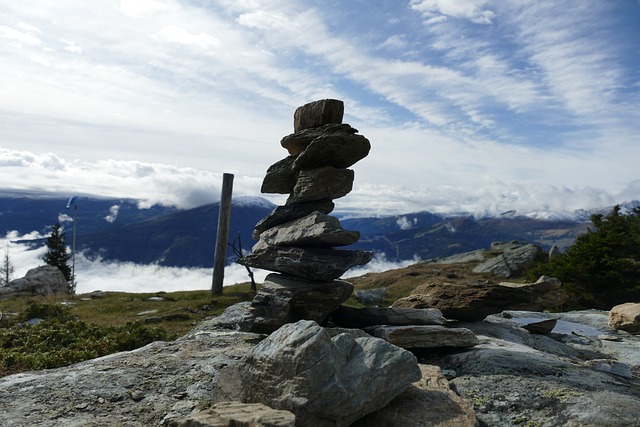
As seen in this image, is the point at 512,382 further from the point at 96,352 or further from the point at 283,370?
the point at 96,352

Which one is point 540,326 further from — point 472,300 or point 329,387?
point 329,387

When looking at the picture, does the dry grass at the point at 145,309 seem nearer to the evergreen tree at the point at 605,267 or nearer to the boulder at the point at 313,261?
the boulder at the point at 313,261

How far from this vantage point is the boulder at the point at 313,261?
512 inches

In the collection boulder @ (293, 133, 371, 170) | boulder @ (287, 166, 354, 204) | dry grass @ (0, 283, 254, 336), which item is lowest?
dry grass @ (0, 283, 254, 336)

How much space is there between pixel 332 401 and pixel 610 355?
11.6m

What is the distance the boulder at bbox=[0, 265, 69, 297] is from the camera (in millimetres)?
46125

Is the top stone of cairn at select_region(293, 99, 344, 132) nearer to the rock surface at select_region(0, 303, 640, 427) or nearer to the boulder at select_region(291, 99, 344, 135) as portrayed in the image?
the boulder at select_region(291, 99, 344, 135)

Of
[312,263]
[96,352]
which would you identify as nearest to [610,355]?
[312,263]

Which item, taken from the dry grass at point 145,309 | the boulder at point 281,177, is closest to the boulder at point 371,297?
the dry grass at point 145,309

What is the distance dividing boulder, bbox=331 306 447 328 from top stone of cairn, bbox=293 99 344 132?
20.0 feet

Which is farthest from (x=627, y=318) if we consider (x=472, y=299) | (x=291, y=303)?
(x=291, y=303)

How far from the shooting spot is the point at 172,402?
8828 millimetres

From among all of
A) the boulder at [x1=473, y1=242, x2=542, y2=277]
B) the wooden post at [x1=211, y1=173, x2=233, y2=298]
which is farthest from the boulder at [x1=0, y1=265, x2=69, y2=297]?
the boulder at [x1=473, y1=242, x2=542, y2=277]

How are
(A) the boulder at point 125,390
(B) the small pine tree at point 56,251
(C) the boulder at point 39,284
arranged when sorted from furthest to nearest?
(B) the small pine tree at point 56,251
(C) the boulder at point 39,284
(A) the boulder at point 125,390
